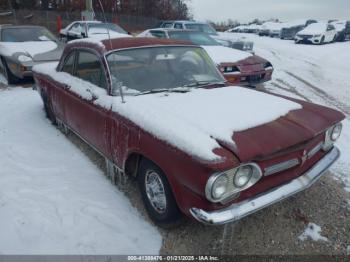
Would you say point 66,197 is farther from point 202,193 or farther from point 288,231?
point 288,231

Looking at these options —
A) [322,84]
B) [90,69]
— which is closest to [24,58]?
[90,69]

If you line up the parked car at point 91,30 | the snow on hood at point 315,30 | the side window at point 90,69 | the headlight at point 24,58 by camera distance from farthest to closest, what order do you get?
1. the snow on hood at point 315,30
2. the parked car at point 91,30
3. the headlight at point 24,58
4. the side window at point 90,69

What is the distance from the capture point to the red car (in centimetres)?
235

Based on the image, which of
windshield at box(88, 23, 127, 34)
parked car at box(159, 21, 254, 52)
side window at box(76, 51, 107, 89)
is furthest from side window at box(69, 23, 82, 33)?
side window at box(76, 51, 107, 89)

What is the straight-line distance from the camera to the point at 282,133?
261cm

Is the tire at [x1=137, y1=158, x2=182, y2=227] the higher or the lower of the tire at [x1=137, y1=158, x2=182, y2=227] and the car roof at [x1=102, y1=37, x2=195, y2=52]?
the lower

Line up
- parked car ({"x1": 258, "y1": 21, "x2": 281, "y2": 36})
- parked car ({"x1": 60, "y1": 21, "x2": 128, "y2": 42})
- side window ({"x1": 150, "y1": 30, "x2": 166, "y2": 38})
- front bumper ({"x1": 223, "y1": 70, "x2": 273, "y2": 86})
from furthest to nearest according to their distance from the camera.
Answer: parked car ({"x1": 258, "y1": 21, "x2": 281, "y2": 36}) < parked car ({"x1": 60, "y1": 21, "x2": 128, "y2": 42}) < side window ({"x1": 150, "y1": 30, "x2": 166, "y2": 38}) < front bumper ({"x1": 223, "y1": 70, "x2": 273, "y2": 86})

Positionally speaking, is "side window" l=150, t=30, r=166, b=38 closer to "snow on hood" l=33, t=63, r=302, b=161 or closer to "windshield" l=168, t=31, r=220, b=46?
"windshield" l=168, t=31, r=220, b=46

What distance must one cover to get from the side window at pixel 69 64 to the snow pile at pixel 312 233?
361cm

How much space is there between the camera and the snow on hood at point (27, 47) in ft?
25.7

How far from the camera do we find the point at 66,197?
3.45 m

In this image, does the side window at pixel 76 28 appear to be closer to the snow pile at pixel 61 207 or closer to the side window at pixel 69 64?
the side window at pixel 69 64

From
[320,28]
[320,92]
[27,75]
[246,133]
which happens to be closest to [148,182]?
[246,133]

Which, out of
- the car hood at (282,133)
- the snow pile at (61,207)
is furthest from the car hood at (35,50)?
the car hood at (282,133)
